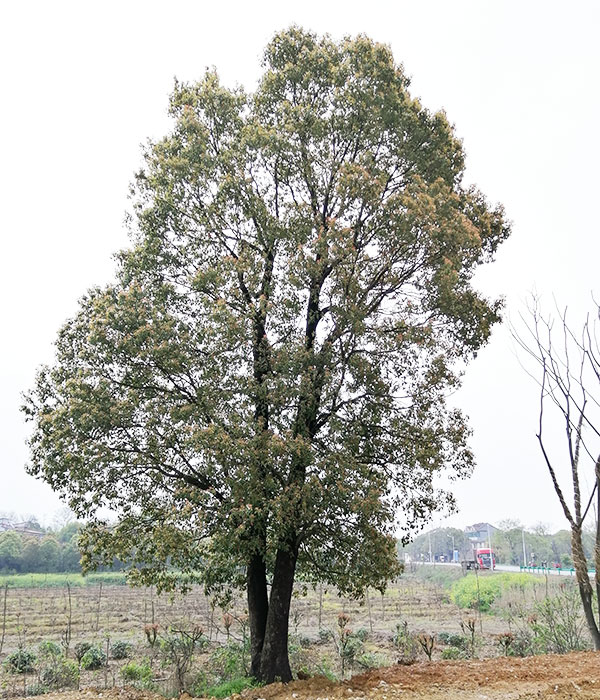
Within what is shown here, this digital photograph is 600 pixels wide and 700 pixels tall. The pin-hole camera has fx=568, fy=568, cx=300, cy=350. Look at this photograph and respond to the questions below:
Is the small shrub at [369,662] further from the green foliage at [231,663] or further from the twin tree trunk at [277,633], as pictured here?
the twin tree trunk at [277,633]

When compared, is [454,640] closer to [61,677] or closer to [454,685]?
[454,685]

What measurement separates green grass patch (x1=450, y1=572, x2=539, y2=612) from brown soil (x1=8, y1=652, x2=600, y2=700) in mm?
14612

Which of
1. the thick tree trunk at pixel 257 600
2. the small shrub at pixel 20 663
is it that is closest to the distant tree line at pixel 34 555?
the small shrub at pixel 20 663

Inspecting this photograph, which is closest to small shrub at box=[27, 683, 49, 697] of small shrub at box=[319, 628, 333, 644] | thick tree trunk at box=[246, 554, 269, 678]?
thick tree trunk at box=[246, 554, 269, 678]

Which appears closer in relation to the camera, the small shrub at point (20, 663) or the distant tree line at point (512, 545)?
the small shrub at point (20, 663)

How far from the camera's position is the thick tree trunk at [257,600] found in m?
7.52

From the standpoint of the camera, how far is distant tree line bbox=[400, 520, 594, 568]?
156 feet

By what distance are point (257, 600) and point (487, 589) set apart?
1824 cm

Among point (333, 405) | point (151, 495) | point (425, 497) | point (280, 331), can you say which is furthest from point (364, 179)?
point (151, 495)

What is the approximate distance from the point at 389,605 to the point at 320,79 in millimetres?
20533

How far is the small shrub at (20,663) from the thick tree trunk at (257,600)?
480 centimetres

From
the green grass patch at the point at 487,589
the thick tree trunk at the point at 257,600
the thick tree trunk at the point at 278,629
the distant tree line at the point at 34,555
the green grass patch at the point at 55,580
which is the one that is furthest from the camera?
the distant tree line at the point at 34,555

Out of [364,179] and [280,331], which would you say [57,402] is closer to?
[280,331]

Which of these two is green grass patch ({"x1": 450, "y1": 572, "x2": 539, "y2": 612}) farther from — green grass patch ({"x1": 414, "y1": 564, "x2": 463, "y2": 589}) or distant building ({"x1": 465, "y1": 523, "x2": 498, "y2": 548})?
distant building ({"x1": 465, "y1": 523, "x2": 498, "y2": 548})
